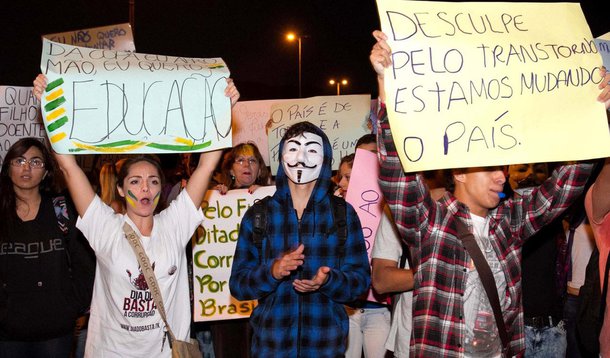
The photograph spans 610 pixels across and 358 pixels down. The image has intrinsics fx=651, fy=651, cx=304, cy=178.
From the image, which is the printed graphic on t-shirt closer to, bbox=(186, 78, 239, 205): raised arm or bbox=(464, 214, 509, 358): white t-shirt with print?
bbox=(186, 78, 239, 205): raised arm

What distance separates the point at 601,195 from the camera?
138 inches

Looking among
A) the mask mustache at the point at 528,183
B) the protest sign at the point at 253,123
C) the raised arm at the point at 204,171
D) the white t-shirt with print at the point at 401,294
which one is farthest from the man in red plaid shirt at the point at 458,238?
the protest sign at the point at 253,123

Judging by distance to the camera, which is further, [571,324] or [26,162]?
[571,324]

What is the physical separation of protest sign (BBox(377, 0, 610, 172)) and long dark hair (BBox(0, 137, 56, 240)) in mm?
2944

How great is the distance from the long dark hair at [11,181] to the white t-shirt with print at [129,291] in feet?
3.47

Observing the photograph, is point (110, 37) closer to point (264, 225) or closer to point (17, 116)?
point (17, 116)

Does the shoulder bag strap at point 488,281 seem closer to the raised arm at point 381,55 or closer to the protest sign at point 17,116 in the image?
the raised arm at point 381,55

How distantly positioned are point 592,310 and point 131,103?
2.89 meters

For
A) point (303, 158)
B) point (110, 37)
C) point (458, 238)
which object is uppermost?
point (110, 37)

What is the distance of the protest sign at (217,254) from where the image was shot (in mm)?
5684

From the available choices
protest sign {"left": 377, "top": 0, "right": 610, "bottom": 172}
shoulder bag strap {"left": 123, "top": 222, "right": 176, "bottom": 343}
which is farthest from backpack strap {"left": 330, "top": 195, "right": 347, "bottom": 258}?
shoulder bag strap {"left": 123, "top": 222, "right": 176, "bottom": 343}

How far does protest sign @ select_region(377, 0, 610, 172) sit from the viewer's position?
3.05 meters

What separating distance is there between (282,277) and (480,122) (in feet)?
4.36

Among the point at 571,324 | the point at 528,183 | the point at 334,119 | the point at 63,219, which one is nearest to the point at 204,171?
the point at 63,219
